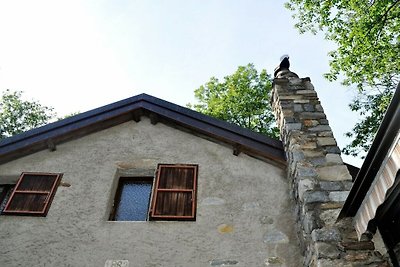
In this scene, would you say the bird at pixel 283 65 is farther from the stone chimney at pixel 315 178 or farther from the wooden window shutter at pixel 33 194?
the wooden window shutter at pixel 33 194

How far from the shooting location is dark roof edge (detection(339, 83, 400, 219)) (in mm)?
2598

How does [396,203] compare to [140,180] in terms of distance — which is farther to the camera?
[140,180]

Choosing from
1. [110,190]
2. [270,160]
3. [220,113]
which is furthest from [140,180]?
[220,113]

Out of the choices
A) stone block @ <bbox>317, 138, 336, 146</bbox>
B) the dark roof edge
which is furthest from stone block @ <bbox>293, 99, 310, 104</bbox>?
the dark roof edge

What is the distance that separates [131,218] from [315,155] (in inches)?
112

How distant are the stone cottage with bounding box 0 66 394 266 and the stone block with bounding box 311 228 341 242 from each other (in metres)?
0.01

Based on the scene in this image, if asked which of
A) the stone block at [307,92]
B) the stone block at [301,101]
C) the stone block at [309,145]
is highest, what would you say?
the stone block at [307,92]

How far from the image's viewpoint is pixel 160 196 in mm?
5160

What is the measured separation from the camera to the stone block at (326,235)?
3760 millimetres

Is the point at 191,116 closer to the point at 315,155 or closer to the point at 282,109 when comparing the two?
the point at 282,109

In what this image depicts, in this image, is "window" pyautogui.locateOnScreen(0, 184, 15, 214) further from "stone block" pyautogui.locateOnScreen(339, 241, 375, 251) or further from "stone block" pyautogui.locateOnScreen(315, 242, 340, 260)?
"stone block" pyautogui.locateOnScreen(339, 241, 375, 251)

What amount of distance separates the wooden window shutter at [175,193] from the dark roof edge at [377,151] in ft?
7.45

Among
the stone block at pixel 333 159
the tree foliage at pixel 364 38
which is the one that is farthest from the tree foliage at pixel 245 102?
the stone block at pixel 333 159

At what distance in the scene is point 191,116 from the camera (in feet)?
20.0
